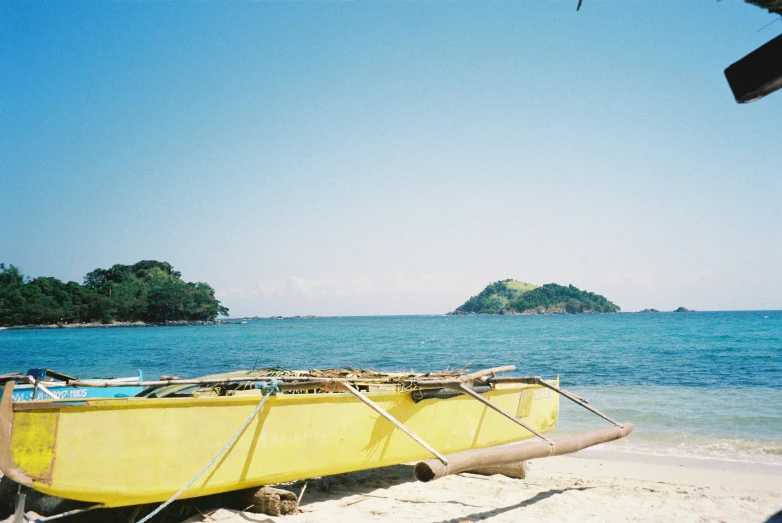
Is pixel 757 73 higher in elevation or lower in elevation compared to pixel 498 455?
higher

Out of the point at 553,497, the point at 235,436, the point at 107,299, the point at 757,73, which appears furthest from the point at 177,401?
the point at 107,299

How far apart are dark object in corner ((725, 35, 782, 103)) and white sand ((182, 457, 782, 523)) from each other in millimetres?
3968

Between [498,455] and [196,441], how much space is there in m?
2.44

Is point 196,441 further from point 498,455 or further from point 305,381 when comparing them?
point 498,455

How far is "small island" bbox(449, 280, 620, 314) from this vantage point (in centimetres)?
A: 13650

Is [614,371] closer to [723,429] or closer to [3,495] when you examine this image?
[723,429]

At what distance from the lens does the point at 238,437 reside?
14.0 feet

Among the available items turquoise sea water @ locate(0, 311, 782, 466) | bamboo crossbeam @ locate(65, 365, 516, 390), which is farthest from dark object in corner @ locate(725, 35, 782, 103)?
turquoise sea water @ locate(0, 311, 782, 466)

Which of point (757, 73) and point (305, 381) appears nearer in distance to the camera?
point (757, 73)

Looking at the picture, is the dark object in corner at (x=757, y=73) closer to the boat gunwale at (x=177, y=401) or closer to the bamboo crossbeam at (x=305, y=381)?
the bamboo crossbeam at (x=305, y=381)

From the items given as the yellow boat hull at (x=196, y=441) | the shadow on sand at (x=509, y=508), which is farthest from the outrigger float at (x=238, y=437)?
the shadow on sand at (x=509, y=508)

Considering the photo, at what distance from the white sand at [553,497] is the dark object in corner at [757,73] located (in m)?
3.97

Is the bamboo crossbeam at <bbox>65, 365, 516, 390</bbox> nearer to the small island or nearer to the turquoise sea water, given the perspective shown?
the turquoise sea water

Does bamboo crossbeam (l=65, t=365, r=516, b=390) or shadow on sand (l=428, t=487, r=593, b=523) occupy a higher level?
bamboo crossbeam (l=65, t=365, r=516, b=390)
